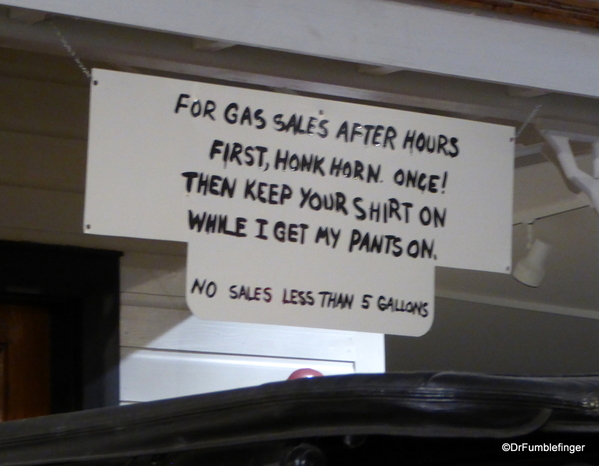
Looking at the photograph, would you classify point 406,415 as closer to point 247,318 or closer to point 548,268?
point 247,318

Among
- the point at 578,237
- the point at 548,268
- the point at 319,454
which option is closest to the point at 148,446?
the point at 319,454

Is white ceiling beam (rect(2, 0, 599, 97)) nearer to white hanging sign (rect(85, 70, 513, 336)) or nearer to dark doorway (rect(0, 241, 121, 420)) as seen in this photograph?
white hanging sign (rect(85, 70, 513, 336))

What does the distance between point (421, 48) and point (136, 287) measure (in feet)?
5.11

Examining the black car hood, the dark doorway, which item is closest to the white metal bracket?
the black car hood

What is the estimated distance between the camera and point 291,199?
2.24 meters

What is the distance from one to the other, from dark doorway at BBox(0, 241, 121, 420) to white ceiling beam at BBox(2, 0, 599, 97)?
122 centimetres

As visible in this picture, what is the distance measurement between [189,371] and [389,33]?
65.0 inches

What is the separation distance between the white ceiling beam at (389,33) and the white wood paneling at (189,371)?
1491 millimetres

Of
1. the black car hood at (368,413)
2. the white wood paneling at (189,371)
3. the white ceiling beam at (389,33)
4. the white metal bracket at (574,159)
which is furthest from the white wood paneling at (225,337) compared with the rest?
the black car hood at (368,413)

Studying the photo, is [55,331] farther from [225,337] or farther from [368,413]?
[368,413]

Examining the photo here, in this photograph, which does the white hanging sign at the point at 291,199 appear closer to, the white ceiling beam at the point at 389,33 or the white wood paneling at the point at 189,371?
the white ceiling beam at the point at 389,33

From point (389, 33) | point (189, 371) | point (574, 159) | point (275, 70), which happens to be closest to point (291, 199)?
point (275, 70)

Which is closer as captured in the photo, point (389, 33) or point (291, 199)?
point (291, 199)

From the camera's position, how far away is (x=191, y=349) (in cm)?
327
